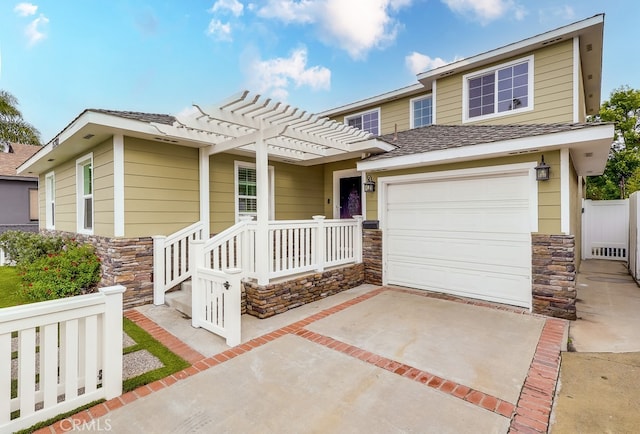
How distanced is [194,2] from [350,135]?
7.59 metres

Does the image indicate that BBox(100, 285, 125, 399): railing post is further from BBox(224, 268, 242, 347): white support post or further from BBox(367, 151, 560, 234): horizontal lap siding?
BBox(367, 151, 560, 234): horizontal lap siding

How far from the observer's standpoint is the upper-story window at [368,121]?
1025cm

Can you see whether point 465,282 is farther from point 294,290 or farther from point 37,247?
point 37,247

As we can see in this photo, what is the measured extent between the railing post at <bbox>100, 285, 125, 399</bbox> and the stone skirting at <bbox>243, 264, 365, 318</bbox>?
2.33 meters

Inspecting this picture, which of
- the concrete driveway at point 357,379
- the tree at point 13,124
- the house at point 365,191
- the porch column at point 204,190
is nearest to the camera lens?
the concrete driveway at point 357,379

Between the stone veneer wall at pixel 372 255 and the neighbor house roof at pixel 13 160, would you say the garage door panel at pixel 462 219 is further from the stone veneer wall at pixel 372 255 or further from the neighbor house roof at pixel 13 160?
the neighbor house roof at pixel 13 160

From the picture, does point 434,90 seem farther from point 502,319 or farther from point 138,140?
point 138,140

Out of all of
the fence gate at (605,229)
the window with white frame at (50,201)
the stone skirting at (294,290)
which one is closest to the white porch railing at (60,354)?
the stone skirting at (294,290)

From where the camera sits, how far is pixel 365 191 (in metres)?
7.30

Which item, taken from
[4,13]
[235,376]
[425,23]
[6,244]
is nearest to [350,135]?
[235,376]

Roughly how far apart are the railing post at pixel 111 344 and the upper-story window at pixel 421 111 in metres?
8.96

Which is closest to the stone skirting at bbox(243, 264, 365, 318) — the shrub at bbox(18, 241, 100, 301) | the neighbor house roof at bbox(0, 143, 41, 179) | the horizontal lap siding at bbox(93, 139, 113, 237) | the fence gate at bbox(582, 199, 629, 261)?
the horizontal lap siding at bbox(93, 139, 113, 237)

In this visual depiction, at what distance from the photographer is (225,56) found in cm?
1338

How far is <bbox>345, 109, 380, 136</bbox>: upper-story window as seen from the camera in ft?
33.6
